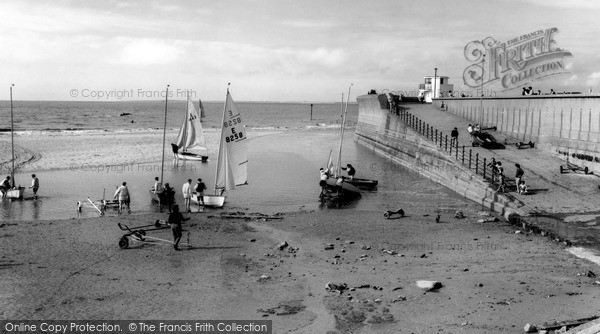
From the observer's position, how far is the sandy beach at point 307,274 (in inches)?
511

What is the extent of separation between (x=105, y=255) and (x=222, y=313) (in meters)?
6.70

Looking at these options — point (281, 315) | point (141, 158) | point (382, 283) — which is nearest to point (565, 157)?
point (382, 283)

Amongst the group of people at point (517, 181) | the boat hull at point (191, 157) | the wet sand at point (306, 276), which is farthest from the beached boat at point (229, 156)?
the boat hull at point (191, 157)

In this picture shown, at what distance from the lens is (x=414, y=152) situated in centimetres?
4422

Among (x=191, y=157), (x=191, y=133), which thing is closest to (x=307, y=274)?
(x=191, y=133)

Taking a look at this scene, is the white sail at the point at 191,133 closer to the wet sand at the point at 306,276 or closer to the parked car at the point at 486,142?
the wet sand at the point at 306,276

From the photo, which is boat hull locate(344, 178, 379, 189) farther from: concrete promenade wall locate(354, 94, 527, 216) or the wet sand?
the wet sand

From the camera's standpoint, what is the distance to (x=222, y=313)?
1313 centimetres

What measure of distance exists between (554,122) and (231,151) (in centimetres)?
2106

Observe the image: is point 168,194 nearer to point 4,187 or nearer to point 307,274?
point 4,187

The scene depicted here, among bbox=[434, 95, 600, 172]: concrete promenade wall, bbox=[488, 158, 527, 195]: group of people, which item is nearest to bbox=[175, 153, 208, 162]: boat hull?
bbox=[434, 95, 600, 172]: concrete promenade wall

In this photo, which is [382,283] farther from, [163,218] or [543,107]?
[543,107]

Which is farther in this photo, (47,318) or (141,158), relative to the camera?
(141,158)

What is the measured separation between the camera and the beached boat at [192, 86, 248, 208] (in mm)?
26578
